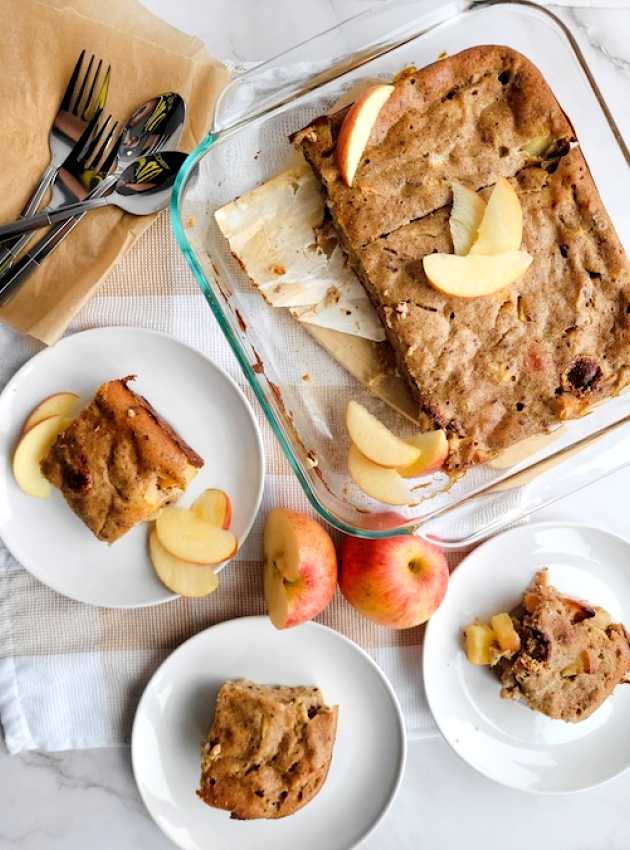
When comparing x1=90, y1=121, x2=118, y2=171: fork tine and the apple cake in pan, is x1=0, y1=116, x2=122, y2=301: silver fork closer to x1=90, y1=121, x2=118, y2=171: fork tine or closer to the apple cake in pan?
x1=90, y1=121, x2=118, y2=171: fork tine

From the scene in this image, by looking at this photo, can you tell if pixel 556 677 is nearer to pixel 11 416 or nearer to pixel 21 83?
pixel 11 416

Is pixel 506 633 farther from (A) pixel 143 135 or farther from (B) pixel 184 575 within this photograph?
(A) pixel 143 135

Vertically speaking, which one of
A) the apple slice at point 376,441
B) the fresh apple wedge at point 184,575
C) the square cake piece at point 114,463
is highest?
the square cake piece at point 114,463

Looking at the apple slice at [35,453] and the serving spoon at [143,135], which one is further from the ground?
the serving spoon at [143,135]

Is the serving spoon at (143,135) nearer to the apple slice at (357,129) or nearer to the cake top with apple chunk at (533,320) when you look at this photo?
the apple slice at (357,129)

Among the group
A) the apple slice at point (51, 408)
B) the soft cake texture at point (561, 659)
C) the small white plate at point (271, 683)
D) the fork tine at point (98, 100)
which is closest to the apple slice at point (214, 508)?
the small white plate at point (271, 683)

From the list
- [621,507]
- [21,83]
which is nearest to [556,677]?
[621,507]
